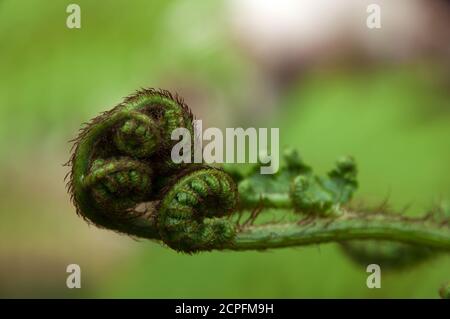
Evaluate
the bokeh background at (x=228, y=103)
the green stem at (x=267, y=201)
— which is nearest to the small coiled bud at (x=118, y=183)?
the green stem at (x=267, y=201)

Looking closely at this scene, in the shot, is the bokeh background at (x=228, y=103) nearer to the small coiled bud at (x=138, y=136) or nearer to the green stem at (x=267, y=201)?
the green stem at (x=267, y=201)

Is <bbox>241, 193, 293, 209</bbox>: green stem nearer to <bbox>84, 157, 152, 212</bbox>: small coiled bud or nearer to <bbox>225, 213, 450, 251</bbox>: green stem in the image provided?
<bbox>225, 213, 450, 251</bbox>: green stem

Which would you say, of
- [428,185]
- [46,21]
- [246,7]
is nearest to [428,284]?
[428,185]

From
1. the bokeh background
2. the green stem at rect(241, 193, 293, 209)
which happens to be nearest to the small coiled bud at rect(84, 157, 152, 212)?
the green stem at rect(241, 193, 293, 209)

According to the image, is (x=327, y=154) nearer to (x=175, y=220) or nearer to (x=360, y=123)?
(x=360, y=123)

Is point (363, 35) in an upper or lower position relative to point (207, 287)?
upper

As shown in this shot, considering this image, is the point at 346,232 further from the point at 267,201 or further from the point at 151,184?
the point at 151,184

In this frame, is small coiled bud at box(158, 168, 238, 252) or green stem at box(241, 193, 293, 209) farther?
green stem at box(241, 193, 293, 209)
